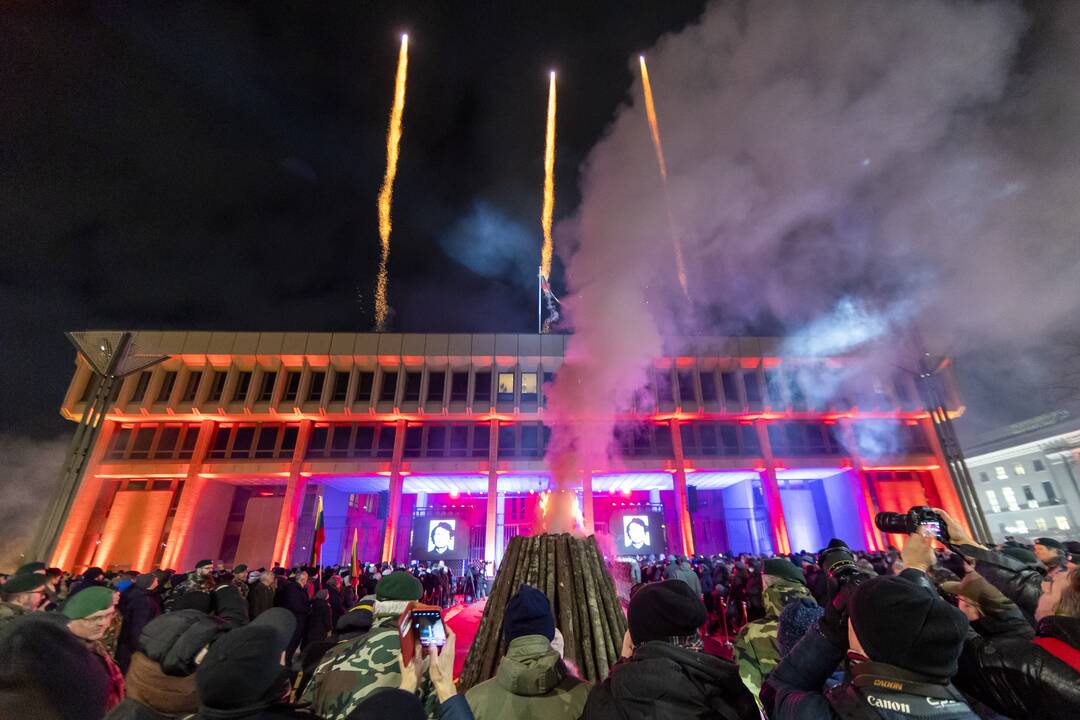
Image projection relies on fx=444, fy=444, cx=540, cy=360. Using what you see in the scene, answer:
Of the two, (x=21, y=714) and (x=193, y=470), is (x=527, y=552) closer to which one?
(x=21, y=714)

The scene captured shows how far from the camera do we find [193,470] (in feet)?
87.6

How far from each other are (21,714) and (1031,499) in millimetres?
67433

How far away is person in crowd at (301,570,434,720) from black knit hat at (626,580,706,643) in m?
1.18

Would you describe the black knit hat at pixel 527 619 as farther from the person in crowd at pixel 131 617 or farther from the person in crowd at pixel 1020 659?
the person in crowd at pixel 131 617

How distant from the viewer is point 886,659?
164 cm

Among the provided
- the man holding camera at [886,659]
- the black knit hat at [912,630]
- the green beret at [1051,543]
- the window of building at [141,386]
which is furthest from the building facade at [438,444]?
the black knit hat at [912,630]

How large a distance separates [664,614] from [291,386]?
31.8 m

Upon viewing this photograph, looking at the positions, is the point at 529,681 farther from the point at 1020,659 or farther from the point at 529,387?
the point at 529,387

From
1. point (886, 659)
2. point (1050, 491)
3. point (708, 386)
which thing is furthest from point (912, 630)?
point (1050, 491)

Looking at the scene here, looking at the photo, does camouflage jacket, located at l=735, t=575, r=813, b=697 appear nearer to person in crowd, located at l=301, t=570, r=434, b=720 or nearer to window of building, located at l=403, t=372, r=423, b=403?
person in crowd, located at l=301, t=570, r=434, b=720

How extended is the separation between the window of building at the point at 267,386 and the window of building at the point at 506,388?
14.4 m

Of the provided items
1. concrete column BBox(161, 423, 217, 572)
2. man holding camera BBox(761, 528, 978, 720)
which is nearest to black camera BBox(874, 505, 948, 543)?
man holding camera BBox(761, 528, 978, 720)

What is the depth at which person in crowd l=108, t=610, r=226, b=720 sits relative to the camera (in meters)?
2.49

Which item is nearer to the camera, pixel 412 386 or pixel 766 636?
pixel 766 636
